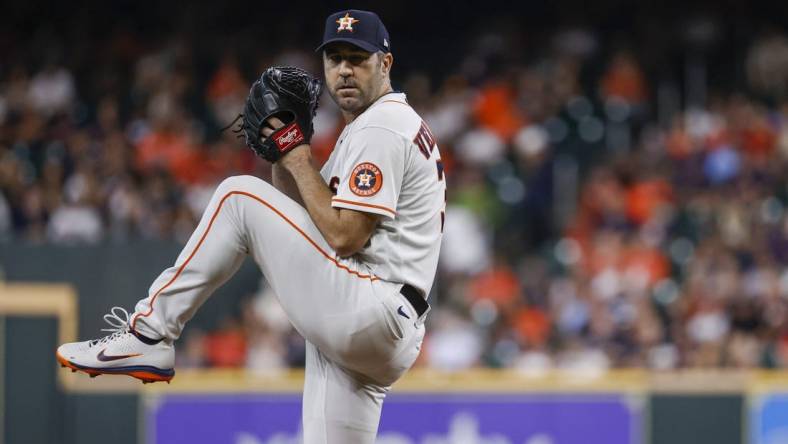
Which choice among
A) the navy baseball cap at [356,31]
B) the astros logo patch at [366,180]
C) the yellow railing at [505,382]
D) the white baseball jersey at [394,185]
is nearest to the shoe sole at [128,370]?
the white baseball jersey at [394,185]

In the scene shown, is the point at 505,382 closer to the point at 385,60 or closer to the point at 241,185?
the point at 385,60

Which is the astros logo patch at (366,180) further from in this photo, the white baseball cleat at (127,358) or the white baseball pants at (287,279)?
the white baseball cleat at (127,358)

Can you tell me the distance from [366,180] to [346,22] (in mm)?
543

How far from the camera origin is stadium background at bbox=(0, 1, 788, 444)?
8555 millimetres

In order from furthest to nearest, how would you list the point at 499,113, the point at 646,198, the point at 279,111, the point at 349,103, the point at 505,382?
1. the point at 499,113
2. the point at 646,198
3. the point at 505,382
4. the point at 349,103
5. the point at 279,111

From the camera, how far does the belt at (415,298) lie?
4.05m

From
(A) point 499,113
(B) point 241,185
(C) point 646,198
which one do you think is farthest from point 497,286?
(B) point 241,185

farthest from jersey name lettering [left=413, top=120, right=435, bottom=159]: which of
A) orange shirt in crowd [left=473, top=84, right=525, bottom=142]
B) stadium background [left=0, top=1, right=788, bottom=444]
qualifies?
orange shirt in crowd [left=473, top=84, right=525, bottom=142]

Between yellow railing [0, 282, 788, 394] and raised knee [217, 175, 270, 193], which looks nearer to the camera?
raised knee [217, 175, 270, 193]

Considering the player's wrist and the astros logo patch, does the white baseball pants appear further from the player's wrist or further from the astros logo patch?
the astros logo patch

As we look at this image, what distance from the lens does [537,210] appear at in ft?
38.8

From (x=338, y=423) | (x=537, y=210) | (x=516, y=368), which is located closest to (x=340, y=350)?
(x=338, y=423)

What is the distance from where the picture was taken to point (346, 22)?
405 centimetres

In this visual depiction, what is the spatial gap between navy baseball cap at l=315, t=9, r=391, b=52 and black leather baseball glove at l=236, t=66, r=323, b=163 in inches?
6.5
